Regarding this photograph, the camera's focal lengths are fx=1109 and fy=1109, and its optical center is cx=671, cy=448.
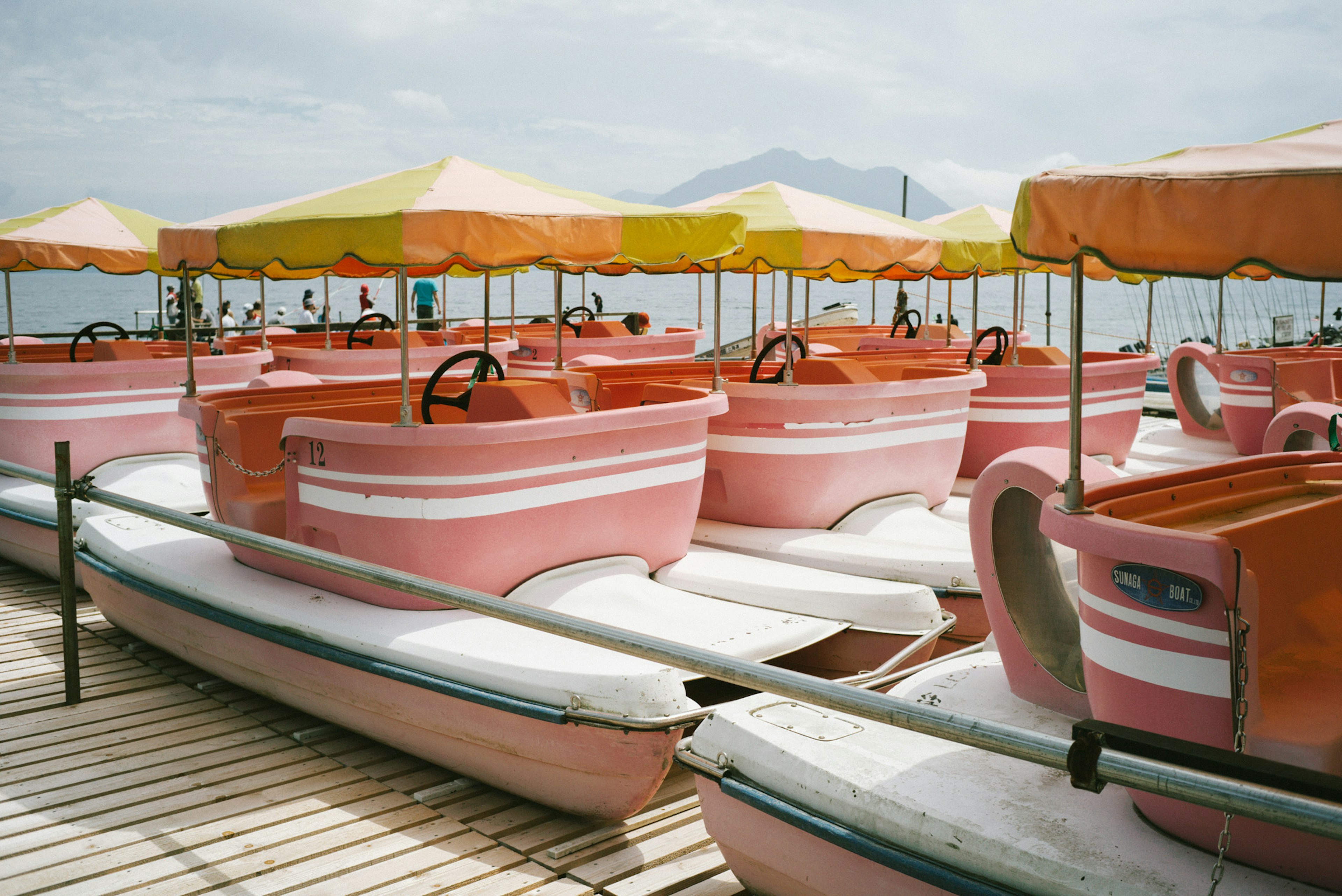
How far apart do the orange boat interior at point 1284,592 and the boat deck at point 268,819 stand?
5.60 feet

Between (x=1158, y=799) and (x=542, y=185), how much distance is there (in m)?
4.20

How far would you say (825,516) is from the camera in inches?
258

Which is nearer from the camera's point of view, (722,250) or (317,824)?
(317,824)

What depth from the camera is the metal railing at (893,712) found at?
5.85 feet

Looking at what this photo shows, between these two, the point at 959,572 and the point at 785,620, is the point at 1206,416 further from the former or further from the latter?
the point at 785,620

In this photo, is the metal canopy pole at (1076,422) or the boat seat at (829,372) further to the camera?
the boat seat at (829,372)

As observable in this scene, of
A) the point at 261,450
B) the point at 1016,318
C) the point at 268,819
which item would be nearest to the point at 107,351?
the point at 261,450

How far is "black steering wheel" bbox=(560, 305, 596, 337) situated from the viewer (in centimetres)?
1268

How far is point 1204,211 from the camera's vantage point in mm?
2406

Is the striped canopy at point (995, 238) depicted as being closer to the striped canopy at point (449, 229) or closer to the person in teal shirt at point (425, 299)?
the striped canopy at point (449, 229)

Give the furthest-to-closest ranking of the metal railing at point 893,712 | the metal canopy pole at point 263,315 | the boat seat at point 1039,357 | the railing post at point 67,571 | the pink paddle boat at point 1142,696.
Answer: the metal canopy pole at point 263,315, the boat seat at point 1039,357, the railing post at point 67,571, the pink paddle boat at point 1142,696, the metal railing at point 893,712

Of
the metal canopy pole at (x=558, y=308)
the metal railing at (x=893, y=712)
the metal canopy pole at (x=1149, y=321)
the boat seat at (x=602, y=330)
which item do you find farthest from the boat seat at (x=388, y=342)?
the metal railing at (x=893, y=712)

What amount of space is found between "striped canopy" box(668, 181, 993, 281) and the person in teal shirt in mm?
12347

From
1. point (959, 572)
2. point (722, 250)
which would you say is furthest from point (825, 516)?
point (722, 250)
